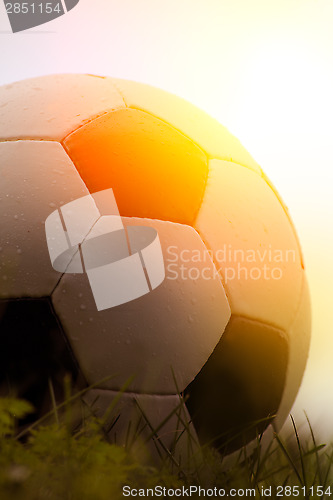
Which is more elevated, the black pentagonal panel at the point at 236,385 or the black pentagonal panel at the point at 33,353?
the black pentagonal panel at the point at 33,353

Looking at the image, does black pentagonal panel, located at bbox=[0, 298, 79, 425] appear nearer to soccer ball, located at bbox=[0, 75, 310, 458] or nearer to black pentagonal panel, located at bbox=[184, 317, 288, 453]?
soccer ball, located at bbox=[0, 75, 310, 458]

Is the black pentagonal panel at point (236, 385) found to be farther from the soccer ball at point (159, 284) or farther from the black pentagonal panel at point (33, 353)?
the black pentagonal panel at point (33, 353)

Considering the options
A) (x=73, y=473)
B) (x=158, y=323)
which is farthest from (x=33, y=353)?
(x=73, y=473)

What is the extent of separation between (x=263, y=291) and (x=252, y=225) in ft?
0.84

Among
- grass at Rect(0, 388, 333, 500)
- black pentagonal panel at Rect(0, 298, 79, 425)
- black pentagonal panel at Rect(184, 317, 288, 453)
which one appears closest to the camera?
grass at Rect(0, 388, 333, 500)

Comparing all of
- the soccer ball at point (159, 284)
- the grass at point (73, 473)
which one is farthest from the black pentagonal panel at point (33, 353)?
the grass at point (73, 473)

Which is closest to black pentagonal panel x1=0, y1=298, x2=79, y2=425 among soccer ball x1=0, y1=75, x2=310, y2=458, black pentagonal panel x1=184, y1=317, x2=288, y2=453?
soccer ball x1=0, y1=75, x2=310, y2=458

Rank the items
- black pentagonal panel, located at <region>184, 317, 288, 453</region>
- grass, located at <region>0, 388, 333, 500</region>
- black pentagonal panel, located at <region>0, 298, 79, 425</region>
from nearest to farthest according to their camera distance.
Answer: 1. grass, located at <region>0, 388, 333, 500</region>
2. black pentagonal panel, located at <region>0, 298, 79, 425</region>
3. black pentagonal panel, located at <region>184, 317, 288, 453</region>

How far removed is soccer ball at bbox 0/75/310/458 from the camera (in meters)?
1.63

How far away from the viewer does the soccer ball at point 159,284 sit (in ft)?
5.35

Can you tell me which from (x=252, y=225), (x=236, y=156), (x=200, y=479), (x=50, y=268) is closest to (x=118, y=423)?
(x=200, y=479)

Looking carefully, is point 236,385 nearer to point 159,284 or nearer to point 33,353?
point 159,284

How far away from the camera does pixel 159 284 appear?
5.58ft

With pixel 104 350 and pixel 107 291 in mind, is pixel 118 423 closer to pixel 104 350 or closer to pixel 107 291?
pixel 104 350
